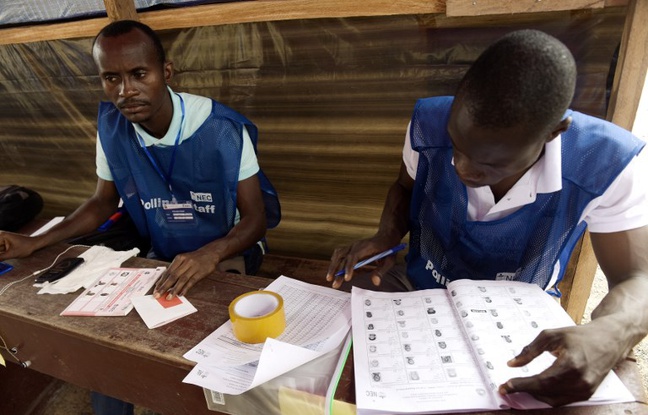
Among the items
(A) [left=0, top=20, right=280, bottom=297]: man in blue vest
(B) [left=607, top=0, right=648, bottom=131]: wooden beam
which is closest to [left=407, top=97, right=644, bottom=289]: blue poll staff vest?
(B) [left=607, top=0, right=648, bottom=131]: wooden beam

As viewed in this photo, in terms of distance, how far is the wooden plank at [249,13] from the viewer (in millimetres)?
1580

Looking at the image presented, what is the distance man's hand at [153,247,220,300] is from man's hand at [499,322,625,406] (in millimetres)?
924

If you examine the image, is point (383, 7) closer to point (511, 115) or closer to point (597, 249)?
point (511, 115)

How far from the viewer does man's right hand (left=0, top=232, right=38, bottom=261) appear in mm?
1539

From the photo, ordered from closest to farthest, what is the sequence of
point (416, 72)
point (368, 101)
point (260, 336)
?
point (260, 336), point (416, 72), point (368, 101)

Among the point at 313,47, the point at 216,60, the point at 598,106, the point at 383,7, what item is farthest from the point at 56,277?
the point at 598,106

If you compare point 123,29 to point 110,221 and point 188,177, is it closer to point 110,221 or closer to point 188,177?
point 188,177

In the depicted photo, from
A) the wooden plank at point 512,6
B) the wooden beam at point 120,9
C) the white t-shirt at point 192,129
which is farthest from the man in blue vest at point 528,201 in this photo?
the wooden beam at point 120,9

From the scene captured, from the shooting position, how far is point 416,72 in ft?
5.96

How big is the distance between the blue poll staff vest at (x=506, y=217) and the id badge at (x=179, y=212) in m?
0.98

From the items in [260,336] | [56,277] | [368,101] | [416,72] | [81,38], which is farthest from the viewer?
[81,38]

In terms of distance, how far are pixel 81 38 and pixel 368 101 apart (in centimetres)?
164

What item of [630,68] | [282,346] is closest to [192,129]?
[282,346]

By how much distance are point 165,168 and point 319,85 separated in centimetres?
82
